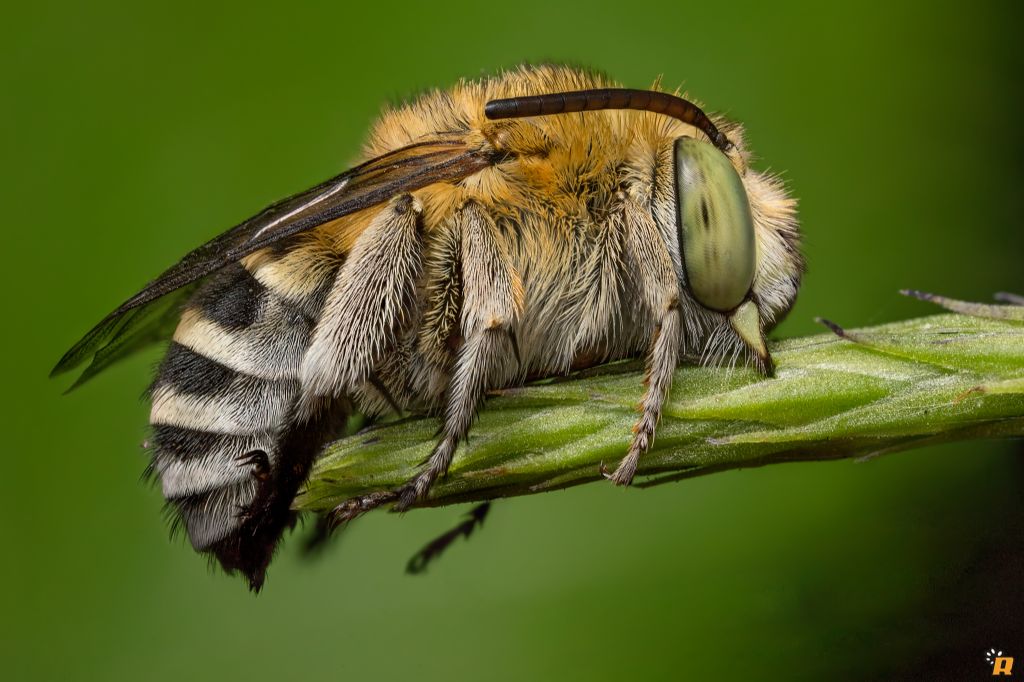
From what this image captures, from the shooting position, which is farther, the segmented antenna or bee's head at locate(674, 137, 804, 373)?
bee's head at locate(674, 137, 804, 373)

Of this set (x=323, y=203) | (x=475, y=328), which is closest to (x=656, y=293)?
(x=475, y=328)

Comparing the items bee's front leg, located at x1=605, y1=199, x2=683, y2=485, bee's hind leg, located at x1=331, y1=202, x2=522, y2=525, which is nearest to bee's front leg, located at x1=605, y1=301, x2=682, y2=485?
bee's front leg, located at x1=605, y1=199, x2=683, y2=485

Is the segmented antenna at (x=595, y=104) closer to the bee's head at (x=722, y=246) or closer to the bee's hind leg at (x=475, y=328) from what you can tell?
the bee's head at (x=722, y=246)

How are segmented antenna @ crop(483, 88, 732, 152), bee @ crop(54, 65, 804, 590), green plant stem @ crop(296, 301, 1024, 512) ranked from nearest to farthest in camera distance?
green plant stem @ crop(296, 301, 1024, 512) < segmented antenna @ crop(483, 88, 732, 152) < bee @ crop(54, 65, 804, 590)

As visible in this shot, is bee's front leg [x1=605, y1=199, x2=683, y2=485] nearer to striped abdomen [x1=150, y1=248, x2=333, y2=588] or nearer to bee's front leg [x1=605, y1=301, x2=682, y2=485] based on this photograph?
bee's front leg [x1=605, y1=301, x2=682, y2=485]

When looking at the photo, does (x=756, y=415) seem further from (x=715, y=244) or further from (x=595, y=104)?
(x=595, y=104)

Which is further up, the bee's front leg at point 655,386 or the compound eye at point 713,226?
the compound eye at point 713,226

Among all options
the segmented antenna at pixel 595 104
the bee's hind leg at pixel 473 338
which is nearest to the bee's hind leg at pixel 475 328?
the bee's hind leg at pixel 473 338

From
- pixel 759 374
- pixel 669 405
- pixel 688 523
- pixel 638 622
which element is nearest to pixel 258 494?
pixel 669 405

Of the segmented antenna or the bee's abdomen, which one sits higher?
the segmented antenna
